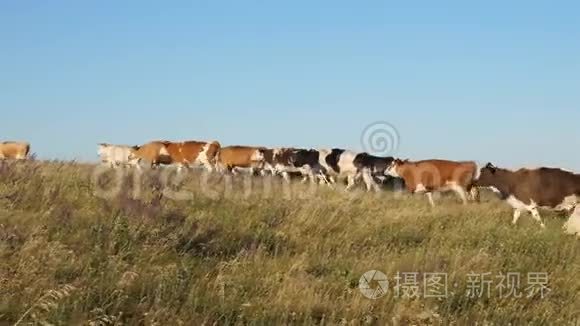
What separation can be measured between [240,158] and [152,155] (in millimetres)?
4760

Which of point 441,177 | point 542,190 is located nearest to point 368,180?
point 441,177

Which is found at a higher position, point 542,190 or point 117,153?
point 117,153

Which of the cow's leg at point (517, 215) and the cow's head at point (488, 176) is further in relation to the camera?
the cow's head at point (488, 176)

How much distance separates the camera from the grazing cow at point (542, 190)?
53.0 feet

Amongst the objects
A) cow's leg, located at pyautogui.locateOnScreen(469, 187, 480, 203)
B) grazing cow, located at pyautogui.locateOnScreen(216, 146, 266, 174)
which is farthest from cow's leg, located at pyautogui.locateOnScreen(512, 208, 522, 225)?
grazing cow, located at pyautogui.locateOnScreen(216, 146, 266, 174)

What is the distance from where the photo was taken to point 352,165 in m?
25.5

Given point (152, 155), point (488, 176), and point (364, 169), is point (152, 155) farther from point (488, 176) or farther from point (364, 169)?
point (488, 176)

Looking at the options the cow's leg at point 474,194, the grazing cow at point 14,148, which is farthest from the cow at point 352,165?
the grazing cow at point 14,148

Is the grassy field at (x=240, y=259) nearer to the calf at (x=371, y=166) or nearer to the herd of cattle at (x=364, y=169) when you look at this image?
the herd of cattle at (x=364, y=169)

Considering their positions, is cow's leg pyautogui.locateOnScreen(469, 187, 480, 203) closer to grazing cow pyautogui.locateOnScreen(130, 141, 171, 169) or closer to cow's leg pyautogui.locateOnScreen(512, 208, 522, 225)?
cow's leg pyautogui.locateOnScreen(512, 208, 522, 225)

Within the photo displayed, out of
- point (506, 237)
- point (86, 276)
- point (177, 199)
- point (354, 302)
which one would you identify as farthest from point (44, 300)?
point (506, 237)

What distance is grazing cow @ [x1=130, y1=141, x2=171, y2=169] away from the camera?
31016mm

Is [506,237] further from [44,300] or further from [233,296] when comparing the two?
[44,300]

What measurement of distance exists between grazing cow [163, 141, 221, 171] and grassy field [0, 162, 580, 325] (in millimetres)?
17638
